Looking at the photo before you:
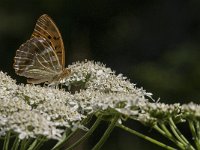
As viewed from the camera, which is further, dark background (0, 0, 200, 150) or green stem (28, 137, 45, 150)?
dark background (0, 0, 200, 150)

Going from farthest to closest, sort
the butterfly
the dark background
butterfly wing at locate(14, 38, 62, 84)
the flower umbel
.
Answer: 1. the dark background
2. butterfly wing at locate(14, 38, 62, 84)
3. the butterfly
4. the flower umbel

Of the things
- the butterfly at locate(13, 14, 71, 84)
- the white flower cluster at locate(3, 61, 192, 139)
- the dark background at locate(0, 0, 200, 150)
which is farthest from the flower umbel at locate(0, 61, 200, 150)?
the dark background at locate(0, 0, 200, 150)

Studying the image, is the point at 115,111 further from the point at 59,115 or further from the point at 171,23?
the point at 171,23

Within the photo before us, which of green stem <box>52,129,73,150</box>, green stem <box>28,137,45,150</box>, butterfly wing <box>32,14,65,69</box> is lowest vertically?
green stem <box>28,137,45,150</box>

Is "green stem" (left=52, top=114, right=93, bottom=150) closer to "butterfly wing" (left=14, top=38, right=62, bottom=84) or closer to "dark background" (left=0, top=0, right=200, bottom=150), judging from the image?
"butterfly wing" (left=14, top=38, right=62, bottom=84)

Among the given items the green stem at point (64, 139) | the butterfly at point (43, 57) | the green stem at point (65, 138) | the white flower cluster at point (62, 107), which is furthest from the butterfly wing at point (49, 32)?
the green stem at point (64, 139)

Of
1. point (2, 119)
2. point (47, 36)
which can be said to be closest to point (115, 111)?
point (2, 119)

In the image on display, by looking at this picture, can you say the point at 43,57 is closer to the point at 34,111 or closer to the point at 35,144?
the point at 34,111
